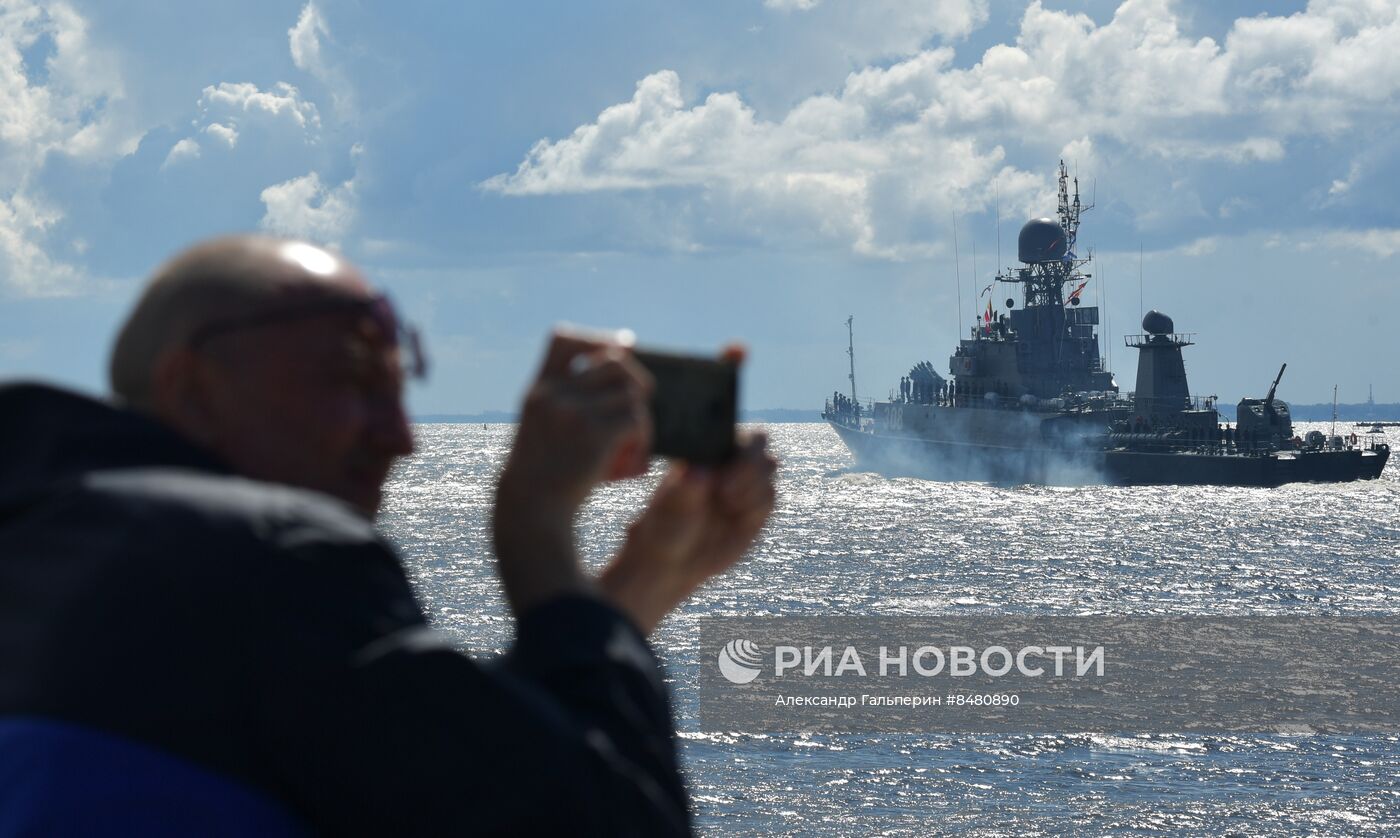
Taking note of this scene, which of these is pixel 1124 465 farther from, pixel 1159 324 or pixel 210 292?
pixel 210 292

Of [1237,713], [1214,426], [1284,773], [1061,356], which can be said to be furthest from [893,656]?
[1061,356]

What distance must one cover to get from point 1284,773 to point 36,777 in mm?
30282

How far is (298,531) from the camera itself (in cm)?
120

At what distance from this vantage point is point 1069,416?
94.1 meters

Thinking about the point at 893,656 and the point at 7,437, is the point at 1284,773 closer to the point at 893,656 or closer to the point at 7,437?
the point at 893,656

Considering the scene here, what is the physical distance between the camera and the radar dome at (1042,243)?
10288cm

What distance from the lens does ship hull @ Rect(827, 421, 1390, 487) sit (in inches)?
3465

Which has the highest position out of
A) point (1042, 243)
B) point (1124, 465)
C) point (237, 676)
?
point (1042, 243)

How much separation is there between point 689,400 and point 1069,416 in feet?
315

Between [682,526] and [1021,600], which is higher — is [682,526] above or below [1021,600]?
above

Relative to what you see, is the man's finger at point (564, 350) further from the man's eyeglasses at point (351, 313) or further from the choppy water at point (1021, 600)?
the choppy water at point (1021, 600)

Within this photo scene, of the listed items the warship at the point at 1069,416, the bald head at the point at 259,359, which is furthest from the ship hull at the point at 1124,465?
the bald head at the point at 259,359

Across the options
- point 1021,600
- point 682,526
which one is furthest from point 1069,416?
point 682,526

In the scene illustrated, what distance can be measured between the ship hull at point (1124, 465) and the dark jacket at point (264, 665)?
92.7m
